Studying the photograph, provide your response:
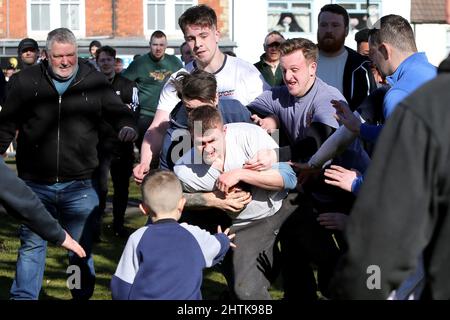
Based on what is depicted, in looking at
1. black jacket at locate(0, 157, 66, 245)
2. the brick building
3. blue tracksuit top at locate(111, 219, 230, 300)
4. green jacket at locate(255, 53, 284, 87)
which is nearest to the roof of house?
the brick building

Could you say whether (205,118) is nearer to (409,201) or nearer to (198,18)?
(198,18)

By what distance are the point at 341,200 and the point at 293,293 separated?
80 centimetres

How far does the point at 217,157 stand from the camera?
6309 millimetres

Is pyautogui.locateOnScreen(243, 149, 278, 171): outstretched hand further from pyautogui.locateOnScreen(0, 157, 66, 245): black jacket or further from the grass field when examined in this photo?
the grass field

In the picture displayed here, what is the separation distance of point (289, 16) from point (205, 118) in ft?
98.2

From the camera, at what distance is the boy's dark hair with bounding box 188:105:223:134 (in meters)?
6.07

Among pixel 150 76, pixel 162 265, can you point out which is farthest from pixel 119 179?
pixel 162 265

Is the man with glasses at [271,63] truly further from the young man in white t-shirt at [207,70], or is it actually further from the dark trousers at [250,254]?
the dark trousers at [250,254]

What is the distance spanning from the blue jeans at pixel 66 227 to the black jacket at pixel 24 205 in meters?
2.16

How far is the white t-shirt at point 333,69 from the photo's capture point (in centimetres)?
805

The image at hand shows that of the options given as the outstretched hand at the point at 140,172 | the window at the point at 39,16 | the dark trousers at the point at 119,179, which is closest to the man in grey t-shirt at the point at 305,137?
the outstretched hand at the point at 140,172

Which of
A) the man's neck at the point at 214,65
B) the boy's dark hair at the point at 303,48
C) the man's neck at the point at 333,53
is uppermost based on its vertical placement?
the boy's dark hair at the point at 303,48
